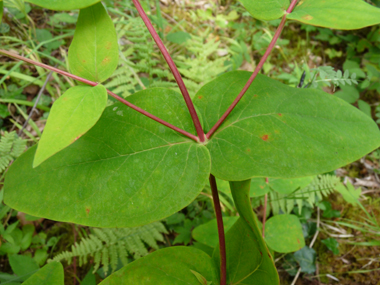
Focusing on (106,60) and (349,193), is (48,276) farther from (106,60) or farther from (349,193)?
(349,193)

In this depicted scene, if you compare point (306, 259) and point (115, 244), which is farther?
point (306, 259)

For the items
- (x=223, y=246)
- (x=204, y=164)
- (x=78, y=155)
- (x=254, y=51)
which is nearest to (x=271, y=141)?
(x=204, y=164)

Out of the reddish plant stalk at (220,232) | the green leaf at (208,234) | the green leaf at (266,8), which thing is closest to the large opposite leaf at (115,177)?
the reddish plant stalk at (220,232)

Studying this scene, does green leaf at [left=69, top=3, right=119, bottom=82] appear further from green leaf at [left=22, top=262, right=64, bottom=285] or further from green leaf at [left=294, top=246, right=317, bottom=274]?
green leaf at [left=294, top=246, right=317, bottom=274]

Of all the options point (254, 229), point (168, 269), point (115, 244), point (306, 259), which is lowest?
point (306, 259)

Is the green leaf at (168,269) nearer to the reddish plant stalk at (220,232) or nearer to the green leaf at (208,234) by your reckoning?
the reddish plant stalk at (220,232)

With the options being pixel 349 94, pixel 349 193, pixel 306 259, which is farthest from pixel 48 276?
pixel 349 94

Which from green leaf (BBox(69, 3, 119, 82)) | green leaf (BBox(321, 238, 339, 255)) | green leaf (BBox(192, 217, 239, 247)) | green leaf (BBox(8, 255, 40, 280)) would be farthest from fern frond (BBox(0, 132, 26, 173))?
green leaf (BBox(321, 238, 339, 255))

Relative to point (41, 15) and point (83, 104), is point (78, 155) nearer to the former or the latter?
point (83, 104)
